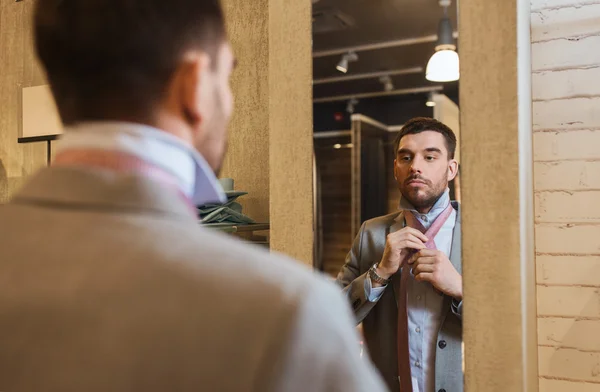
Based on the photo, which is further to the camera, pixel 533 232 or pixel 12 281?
pixel 533 232

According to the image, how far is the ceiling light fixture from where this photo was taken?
145 cm

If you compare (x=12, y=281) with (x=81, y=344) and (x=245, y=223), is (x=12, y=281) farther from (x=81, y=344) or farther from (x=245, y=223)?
(x=245, y=223)

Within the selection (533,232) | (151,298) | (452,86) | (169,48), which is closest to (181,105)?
(169,48)

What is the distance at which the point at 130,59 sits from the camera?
0.52m

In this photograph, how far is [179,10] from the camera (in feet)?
1.77

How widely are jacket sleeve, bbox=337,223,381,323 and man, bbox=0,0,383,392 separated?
3.61 ft

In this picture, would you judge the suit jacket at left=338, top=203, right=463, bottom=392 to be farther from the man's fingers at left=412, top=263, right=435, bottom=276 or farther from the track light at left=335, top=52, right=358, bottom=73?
the track light at left=335, top=52, right=358, bottom=73

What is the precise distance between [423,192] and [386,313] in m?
0.35

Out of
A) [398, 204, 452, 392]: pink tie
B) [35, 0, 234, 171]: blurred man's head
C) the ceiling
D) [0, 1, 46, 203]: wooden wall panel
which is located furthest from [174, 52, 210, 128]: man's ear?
[0, 1, 46, 203]: wooden wall panel

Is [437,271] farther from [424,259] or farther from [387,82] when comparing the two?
[387,82]

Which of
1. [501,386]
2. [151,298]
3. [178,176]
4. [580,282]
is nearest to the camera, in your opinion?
[151,298]

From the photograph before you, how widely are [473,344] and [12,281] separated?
3.98 feet

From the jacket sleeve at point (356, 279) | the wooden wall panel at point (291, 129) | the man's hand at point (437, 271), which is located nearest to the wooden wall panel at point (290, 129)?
the wooden wall panel at point (291, 129)

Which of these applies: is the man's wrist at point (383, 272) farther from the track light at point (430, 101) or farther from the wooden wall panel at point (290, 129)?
the track light at point (430, 101)
